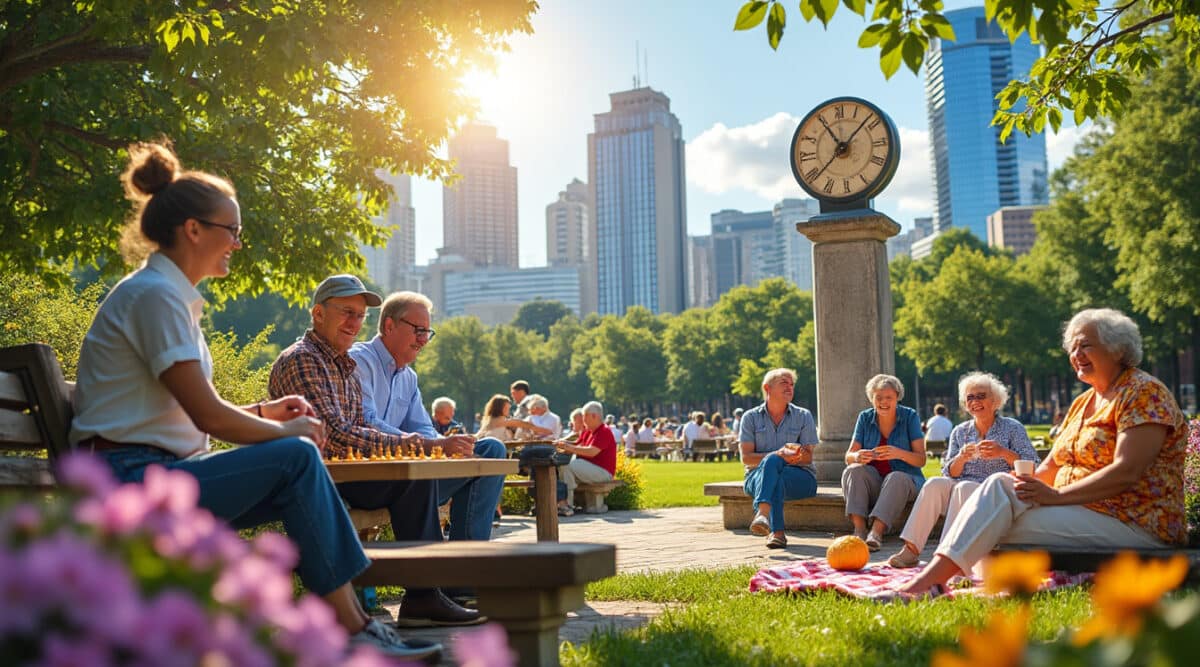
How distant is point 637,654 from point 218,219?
7.33 ft

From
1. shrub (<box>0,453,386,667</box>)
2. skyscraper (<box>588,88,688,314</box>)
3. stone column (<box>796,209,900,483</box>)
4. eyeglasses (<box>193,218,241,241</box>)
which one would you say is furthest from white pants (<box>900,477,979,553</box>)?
skyscraper (<box>588,88,688,314</box>)

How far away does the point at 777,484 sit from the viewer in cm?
957

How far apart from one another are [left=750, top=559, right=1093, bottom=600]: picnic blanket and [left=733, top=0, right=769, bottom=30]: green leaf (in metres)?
2.99

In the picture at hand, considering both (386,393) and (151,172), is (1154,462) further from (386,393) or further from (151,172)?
(151,172)

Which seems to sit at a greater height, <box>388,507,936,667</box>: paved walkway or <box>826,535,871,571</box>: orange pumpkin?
<box>826,535,871,571</box>: orange pumpkin

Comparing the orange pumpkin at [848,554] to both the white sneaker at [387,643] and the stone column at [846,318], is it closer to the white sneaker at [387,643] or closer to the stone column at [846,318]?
the white sneaker at [387,643]

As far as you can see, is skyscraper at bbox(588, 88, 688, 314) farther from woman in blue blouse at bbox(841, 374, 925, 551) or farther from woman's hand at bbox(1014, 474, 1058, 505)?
woman's hand at bbox(1014, 474, 1058, 505)

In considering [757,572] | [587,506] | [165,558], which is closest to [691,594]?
[757,572]

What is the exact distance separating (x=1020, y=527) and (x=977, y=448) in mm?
2192

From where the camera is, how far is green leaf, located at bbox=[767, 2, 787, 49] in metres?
4.60

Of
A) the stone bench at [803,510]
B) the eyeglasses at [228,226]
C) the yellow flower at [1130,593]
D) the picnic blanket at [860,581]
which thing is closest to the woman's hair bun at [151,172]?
the eyeglasses at [228,226]

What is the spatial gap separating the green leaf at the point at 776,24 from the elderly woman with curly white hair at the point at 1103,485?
2067 millimetres

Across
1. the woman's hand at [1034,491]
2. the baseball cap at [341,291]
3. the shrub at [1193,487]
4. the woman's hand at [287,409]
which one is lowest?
the shrub at [1193,487]

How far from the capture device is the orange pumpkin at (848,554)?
7.02 metres
